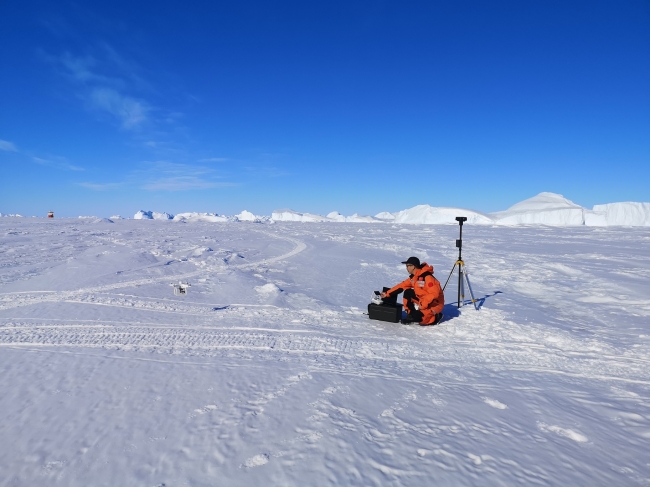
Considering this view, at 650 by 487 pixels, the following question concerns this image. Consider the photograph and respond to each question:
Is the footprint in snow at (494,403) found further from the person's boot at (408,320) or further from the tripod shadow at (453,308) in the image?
the tripod shadow at (453,308)

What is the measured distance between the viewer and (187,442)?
2566mm

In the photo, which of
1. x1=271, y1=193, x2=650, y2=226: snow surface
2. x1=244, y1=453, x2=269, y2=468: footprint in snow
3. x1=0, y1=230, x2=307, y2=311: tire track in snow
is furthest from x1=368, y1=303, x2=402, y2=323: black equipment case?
x1=271, y1=193, x2=650, y2=226: snow surface

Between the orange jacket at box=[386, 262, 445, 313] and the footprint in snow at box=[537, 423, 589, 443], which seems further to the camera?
the orange jacket at box=[386, 262, 445, 313]

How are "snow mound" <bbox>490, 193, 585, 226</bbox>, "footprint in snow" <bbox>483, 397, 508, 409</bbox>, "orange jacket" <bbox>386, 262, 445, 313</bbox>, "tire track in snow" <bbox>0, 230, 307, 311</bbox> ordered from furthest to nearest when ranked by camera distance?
1. "snow mound" <bbox>490, 193, 585, 226</bbox>
2. "tire track in snow" <bbox>0, 230, 307, 311</bbox>
3. "orange jacket" <bbox>386, 262, 445, 313</bbox>
4. "footprint in snow" <bbox>483, 397, 508, 409</bbox>

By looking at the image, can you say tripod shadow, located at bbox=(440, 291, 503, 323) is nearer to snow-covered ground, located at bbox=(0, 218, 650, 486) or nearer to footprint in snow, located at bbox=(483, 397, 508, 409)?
snow-covered ground, located at bbox=(0, 218, 650, 486)

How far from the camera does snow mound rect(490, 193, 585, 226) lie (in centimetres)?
6894

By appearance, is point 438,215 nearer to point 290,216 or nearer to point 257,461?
point 290,216

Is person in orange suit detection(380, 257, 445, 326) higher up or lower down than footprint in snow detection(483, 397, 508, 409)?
higher up

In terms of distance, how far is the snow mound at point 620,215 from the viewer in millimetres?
62781

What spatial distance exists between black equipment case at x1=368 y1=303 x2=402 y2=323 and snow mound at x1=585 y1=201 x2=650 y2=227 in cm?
7541

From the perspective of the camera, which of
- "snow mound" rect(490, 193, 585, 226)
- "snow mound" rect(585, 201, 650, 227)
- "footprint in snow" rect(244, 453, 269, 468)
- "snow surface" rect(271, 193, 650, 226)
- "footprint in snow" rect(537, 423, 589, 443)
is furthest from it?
"snow mound" rect(490, 193, 585, 226)

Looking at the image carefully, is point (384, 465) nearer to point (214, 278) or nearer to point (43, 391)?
point (43, 391)

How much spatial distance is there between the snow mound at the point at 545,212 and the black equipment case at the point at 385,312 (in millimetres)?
64816

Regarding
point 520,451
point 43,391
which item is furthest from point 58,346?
point 520,451
